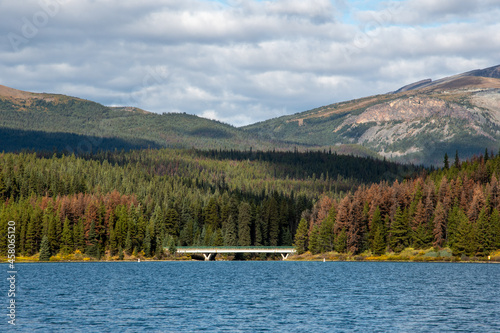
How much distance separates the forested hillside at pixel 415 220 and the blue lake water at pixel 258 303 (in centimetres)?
4494

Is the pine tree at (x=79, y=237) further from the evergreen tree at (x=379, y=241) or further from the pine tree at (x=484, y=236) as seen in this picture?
the pine tree at (x=484, y=236)

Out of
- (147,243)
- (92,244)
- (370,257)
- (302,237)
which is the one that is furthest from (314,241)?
(92,244)

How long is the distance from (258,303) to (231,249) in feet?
385

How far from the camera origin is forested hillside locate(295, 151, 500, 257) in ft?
518

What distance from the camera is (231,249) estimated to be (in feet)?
627

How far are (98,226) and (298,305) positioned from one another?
113337 millimetres

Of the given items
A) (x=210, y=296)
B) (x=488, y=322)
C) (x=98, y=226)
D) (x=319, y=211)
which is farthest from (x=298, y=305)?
(x=319, y=211)

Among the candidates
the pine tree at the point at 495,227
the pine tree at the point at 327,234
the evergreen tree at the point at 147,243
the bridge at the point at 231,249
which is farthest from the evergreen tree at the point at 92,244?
the pine tree at the point at 495,227

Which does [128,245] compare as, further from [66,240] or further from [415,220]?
[415,220]

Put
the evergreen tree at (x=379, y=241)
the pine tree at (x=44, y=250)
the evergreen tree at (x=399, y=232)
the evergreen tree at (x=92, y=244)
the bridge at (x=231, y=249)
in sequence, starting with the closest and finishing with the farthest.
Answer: the pine tree at (x=44, y=250)
the evergreen tree at (x=379, y=241)
the evergreen tree at (x=92, y=244)
the evergreen tree at (x=399, y=232)
the bridge at (x=231, y=249)

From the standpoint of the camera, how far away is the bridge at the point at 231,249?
189 m

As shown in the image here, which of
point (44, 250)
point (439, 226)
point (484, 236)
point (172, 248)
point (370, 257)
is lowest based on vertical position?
point (370, 257)

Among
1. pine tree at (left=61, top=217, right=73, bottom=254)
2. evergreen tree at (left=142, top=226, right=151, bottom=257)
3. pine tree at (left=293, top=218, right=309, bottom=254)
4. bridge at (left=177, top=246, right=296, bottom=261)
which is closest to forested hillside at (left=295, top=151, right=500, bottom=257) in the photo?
pine tree at (left=293, top=218, right=309, bottom=254)

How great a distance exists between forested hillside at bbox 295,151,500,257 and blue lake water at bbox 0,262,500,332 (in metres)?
44.9
